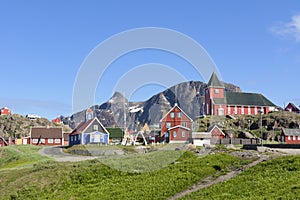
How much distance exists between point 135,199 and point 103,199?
1.76 metres

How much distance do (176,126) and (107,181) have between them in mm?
36111

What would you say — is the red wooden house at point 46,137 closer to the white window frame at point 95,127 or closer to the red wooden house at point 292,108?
the white window frame at point 95,127

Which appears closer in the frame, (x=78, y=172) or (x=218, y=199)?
(x=218, y=199)

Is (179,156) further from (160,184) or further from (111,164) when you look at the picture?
(160,184)

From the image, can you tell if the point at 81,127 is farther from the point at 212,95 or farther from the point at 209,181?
the point at 209,181

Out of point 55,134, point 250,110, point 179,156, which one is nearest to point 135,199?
point 179,156

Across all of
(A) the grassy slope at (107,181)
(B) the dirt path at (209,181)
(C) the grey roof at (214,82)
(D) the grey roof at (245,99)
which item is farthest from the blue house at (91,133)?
(B) the dirt path at (209,181)

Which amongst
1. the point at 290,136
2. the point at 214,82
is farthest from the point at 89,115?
the point at 214,82

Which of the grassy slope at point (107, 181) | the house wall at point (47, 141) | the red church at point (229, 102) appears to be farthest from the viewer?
the red church at point (229, 102)

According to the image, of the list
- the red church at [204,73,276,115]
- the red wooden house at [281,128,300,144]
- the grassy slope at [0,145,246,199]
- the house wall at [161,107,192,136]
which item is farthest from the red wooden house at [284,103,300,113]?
the grassy slope at [0,145,246,199]

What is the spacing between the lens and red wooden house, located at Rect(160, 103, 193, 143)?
2320 inches

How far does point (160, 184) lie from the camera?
20859 mm

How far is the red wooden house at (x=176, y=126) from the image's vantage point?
58.9 m

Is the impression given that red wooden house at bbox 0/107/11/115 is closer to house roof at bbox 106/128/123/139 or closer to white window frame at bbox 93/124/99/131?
house roof at bbox 106/128/123/139
